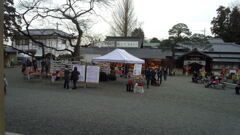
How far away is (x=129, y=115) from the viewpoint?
595cm

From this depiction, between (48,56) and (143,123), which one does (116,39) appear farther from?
(143,123)

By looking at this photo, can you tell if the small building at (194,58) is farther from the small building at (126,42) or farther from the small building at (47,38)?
the small building at (47,38)

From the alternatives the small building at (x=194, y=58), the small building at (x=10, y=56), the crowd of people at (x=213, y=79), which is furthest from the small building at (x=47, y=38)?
the crowd of people at (x=213, y=79)

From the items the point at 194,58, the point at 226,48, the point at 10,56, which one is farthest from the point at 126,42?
the point at 10,56

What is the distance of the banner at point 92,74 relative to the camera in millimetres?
12023

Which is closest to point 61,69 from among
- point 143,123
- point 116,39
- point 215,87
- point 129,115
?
point 129,115

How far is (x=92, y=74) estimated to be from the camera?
12.1 meters

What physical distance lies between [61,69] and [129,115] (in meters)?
9.65

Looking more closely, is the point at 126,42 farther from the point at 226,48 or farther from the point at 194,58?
the point at 226,48

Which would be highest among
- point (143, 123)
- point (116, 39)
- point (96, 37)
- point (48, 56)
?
point (116, 39)

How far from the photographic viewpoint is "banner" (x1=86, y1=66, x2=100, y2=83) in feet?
39.4

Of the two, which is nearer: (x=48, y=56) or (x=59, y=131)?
(x=59, y=131)

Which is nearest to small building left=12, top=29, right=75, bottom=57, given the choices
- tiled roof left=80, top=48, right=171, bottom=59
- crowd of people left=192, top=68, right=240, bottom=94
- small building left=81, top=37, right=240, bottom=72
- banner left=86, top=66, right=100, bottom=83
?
banner left=86, top=66, right=100, bottom=83

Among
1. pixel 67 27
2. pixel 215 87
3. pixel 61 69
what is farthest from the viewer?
pixel 67 27
